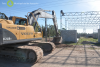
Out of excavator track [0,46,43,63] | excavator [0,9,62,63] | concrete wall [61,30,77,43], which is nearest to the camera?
excavator [0,9,62,63]

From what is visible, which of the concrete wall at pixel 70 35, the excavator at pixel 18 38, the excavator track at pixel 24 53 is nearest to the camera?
the excavator at pixel 18 38

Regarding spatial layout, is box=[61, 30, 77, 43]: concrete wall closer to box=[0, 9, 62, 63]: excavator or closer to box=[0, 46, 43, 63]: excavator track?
box=[0, 9, 62, 63]: excavator

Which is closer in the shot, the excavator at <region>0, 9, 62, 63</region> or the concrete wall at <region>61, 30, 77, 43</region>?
the excavator at <region>0, 9, 62, 63</region>

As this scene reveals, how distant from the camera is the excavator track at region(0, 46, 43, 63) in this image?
545 cm

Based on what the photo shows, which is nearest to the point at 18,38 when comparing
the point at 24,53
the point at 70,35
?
the point at 24,53

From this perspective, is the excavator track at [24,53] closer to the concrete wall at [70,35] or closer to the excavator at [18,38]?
the excavator at [18,38]

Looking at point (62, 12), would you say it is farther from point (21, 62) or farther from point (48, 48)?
point (21, 62)

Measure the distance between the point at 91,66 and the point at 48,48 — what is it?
4.37 m

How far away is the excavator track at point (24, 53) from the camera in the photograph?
5.45 metres

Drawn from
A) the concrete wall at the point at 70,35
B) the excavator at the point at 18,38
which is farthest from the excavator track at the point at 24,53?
the concrete wall at the point at 70,35

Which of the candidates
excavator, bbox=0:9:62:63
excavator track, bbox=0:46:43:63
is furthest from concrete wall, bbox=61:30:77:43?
excavator track, bbox=0:46:43:63

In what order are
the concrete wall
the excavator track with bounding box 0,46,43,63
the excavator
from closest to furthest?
the excavator
the excavator track with bounding box 0,46,43,63
the concrete wall

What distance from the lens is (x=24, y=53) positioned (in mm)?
5641

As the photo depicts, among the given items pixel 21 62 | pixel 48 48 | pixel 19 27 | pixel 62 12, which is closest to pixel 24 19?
pixel 19 27
